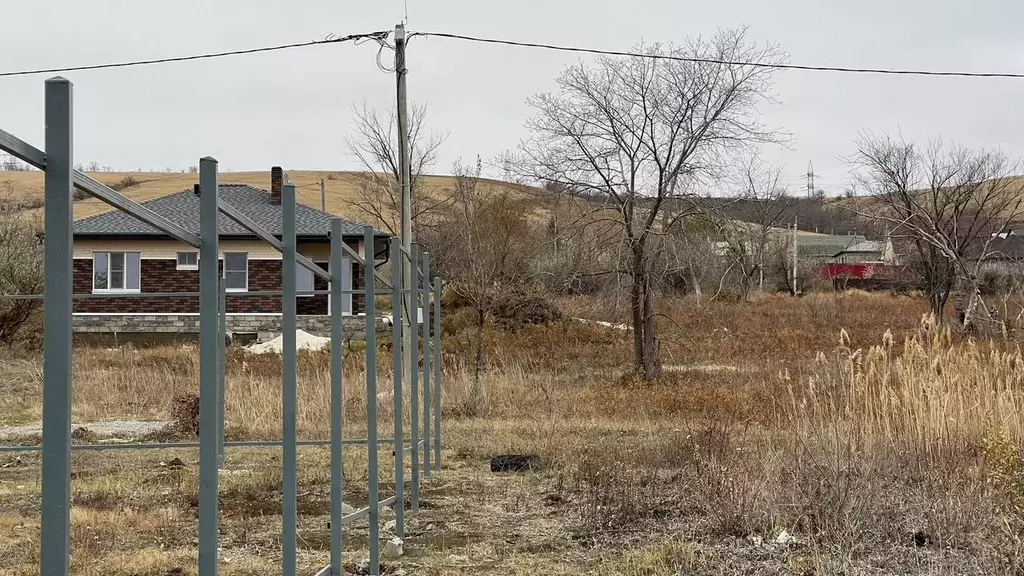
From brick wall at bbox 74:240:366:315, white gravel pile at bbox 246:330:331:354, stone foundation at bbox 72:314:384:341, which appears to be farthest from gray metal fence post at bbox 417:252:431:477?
brick wall at bbox 74:240:366:315

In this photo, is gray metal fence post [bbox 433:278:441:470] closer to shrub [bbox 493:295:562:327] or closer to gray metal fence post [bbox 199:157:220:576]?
gray metal fence post [bbox 199:157:220:576]

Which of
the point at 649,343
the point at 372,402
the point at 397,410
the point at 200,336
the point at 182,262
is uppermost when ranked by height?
the point at 182,262

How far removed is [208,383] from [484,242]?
73.3ft

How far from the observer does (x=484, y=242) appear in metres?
25.1

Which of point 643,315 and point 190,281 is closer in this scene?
point 643,315

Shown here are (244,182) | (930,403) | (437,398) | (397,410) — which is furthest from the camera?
(244,182)

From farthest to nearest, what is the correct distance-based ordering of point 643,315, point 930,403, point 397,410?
point 643,315, point 930,403, point 397,410

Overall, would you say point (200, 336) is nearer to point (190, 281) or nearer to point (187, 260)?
point (190, 281)

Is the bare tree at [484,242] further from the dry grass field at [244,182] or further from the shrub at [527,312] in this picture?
the dry grass field at [244,182]

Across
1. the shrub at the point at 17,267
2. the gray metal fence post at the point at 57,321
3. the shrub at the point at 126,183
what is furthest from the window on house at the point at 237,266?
the shrub at the point at 126,183

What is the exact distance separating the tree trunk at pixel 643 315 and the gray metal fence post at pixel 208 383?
576 inches

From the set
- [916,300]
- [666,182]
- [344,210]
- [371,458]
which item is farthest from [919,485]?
[344,210]

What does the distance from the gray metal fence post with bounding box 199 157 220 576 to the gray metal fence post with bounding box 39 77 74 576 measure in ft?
3.24

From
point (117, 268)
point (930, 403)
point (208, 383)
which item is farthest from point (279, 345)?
point (208, 383)
